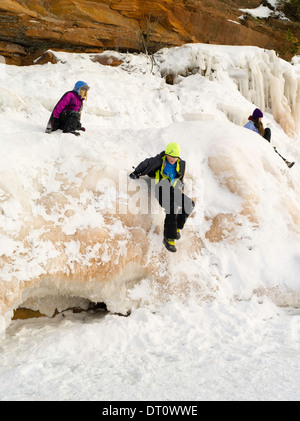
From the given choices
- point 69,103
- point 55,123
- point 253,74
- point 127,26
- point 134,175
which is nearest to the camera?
point 134,175

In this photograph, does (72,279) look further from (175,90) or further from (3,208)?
(175,90)

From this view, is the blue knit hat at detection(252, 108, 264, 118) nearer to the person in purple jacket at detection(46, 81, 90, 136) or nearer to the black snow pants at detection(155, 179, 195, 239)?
the person in purple jacket at detection(46, 81, 90, 136)

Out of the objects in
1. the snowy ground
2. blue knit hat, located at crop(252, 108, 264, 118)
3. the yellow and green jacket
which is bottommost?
the snowy ground

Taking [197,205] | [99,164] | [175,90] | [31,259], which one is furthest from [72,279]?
[175,90]

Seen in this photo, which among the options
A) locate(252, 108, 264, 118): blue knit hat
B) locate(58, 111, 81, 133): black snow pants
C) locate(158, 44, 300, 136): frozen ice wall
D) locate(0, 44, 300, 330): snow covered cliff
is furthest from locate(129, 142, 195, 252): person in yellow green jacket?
locate(158, 44, 300, 136): frozen ice wall

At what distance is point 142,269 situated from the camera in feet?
14.2

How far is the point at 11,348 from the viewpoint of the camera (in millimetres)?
3469

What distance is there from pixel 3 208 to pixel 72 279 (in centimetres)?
105

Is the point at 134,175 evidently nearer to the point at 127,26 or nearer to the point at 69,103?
the point at 69,103

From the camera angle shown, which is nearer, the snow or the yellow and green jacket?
the snow

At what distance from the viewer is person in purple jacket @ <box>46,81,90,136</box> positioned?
5375mm

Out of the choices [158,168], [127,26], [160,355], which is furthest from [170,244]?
[127,26]

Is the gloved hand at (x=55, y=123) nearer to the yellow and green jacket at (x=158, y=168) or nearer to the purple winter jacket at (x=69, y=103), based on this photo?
the purple winter jacket at (x=69, y=103)

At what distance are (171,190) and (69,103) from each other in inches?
91.2
